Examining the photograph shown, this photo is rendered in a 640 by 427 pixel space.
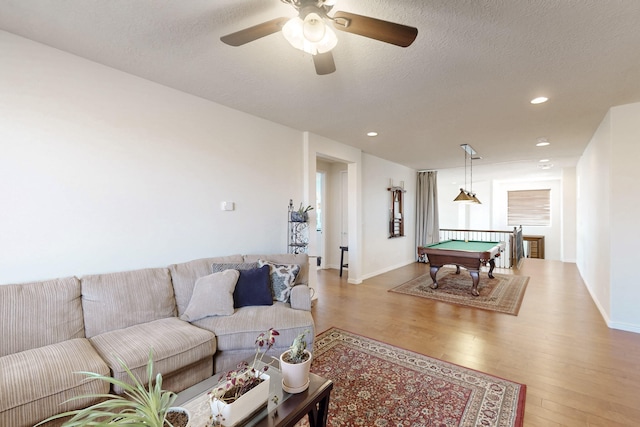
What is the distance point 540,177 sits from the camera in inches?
351

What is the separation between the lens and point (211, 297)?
2445mm

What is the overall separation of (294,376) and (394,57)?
2.33 m

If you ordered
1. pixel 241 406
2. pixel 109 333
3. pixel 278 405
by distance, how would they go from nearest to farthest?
pixel 241 406 < pixel 278 405 < pixel 109 333

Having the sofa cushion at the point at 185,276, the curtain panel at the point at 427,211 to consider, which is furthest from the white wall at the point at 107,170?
the curtain panel at the point at 427,211

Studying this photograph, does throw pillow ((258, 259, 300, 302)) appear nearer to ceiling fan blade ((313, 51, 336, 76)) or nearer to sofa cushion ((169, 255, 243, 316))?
sofa cushion ((169, 255, 243, 316))

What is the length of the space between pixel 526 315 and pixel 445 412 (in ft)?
8.43

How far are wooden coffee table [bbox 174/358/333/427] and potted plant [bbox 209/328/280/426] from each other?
51 mm

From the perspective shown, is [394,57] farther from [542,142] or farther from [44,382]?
[542,142]

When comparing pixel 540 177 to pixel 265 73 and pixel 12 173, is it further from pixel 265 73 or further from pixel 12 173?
pixel 12 173

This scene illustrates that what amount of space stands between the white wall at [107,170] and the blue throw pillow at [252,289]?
695mm

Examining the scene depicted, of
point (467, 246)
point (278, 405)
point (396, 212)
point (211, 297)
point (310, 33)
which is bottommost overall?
point (278, 405)

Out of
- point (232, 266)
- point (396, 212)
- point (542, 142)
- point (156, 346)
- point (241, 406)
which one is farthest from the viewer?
point (396, 212)

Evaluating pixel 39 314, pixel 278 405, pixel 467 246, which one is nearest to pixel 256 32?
pixel 278 405

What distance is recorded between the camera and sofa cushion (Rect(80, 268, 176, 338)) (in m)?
2.11
